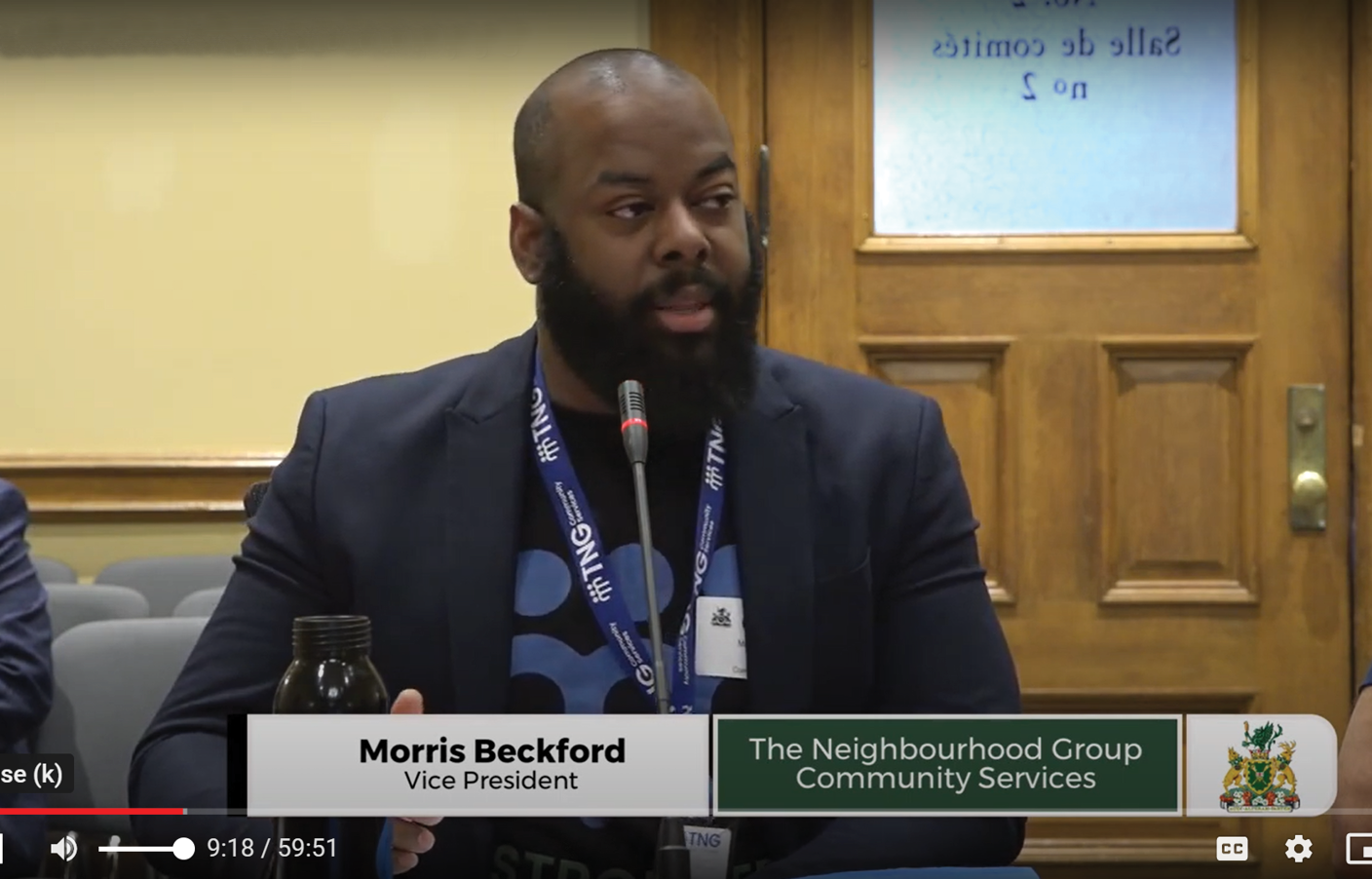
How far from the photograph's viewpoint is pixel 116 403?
195 cm

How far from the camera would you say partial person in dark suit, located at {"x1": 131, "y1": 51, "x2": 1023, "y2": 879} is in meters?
1.30

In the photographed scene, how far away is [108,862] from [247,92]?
3.55 ft

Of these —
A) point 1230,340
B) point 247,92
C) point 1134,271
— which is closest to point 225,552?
point 247,92

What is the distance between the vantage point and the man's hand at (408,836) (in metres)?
1.31

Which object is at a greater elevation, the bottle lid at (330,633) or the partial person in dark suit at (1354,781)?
the bottle lid at (330,633)

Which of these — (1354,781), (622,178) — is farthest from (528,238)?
(1354,781)

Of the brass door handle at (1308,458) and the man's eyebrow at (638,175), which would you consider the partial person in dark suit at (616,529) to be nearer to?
the man's eyebrow at (638,175)

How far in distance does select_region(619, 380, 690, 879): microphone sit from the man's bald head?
0.25 meters

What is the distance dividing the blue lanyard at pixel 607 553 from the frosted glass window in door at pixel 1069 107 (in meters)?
1.06

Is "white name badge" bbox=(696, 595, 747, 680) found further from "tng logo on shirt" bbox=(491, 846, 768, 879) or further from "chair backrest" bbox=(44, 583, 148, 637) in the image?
"chair backrest" bbox=(44, 583, 148, 637)

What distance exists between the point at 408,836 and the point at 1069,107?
1484 millimetres

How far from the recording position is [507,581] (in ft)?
4.28

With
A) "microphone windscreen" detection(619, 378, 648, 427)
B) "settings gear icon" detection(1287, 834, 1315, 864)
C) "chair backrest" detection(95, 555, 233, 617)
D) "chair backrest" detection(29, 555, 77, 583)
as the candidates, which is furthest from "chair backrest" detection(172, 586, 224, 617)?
"settings gear icon" detection(1287, 834, 1315, 864)

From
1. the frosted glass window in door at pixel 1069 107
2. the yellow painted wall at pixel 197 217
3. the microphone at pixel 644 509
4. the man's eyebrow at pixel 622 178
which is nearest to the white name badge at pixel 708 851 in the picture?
the microphone at pixel 644 509
